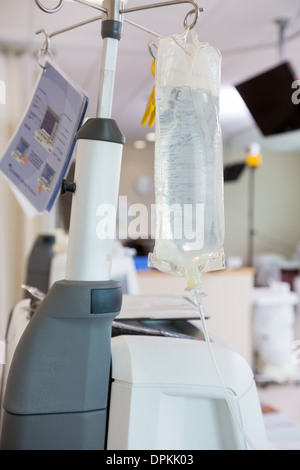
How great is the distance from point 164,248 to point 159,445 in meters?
0.23

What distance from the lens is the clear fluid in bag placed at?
0.52 m

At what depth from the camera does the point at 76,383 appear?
53 centimetres

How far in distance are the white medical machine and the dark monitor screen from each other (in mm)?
2346

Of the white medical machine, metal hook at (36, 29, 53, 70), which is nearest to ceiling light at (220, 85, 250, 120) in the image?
metal hook at (36, 29, 53, 70)

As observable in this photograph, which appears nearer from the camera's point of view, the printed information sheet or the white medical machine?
the white medical machine

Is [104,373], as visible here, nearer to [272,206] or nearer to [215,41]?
[215,41]

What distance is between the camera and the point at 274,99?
282 cm

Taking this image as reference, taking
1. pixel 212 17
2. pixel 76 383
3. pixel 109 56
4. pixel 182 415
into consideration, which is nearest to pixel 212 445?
pixel 182 415

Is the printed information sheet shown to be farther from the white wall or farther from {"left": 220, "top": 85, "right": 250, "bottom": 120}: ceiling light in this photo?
the white wall

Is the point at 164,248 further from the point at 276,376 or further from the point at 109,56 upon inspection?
the point at 276,376

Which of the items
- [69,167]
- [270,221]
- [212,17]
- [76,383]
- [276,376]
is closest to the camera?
[76,383]

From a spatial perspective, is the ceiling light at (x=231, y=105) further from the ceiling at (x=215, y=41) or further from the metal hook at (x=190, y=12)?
the metal hook at (x=190, y=12)

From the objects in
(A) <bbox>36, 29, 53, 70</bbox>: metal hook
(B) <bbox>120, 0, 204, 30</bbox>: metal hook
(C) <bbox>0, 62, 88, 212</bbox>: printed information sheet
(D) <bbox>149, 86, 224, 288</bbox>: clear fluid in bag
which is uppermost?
(A) <bbox>36, 29, 53, 70</bbox>: metal hook

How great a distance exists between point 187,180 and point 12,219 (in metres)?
2.97
